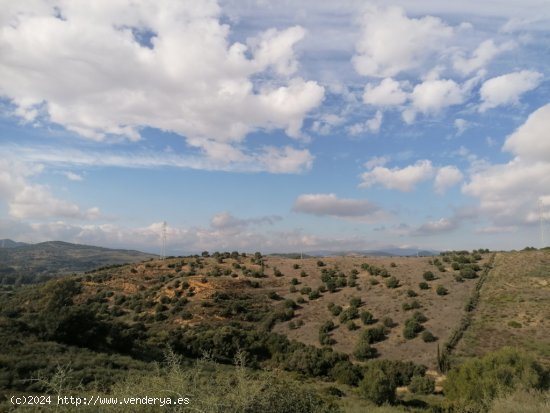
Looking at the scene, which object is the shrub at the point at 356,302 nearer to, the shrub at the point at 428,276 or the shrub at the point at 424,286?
the shrub at the point at 424,286

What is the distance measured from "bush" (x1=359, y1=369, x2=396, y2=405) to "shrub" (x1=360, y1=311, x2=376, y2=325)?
882 inches

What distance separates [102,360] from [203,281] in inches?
1554

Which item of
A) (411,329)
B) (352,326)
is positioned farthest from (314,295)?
(411,329)

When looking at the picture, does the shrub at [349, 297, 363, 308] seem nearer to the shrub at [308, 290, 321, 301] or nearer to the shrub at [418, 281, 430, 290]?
the shrub at [308, 290, 321, 301]

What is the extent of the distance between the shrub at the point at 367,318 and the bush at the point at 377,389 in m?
22.4

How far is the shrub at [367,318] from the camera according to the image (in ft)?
160

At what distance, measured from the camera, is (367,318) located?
49.0m

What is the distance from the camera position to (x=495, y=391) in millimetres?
20938

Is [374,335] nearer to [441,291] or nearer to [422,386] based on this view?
[441,291]

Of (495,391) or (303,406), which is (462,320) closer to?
(495,391)

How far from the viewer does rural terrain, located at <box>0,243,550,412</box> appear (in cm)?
2188

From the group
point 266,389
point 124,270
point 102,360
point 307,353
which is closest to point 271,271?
point 124,270

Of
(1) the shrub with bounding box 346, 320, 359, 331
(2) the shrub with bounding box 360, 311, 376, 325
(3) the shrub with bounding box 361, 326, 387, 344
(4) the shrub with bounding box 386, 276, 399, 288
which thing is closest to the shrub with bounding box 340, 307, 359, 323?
(2) the shrub with bounding box 360, 311, 376, 325

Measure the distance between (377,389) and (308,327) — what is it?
25.5 metres
